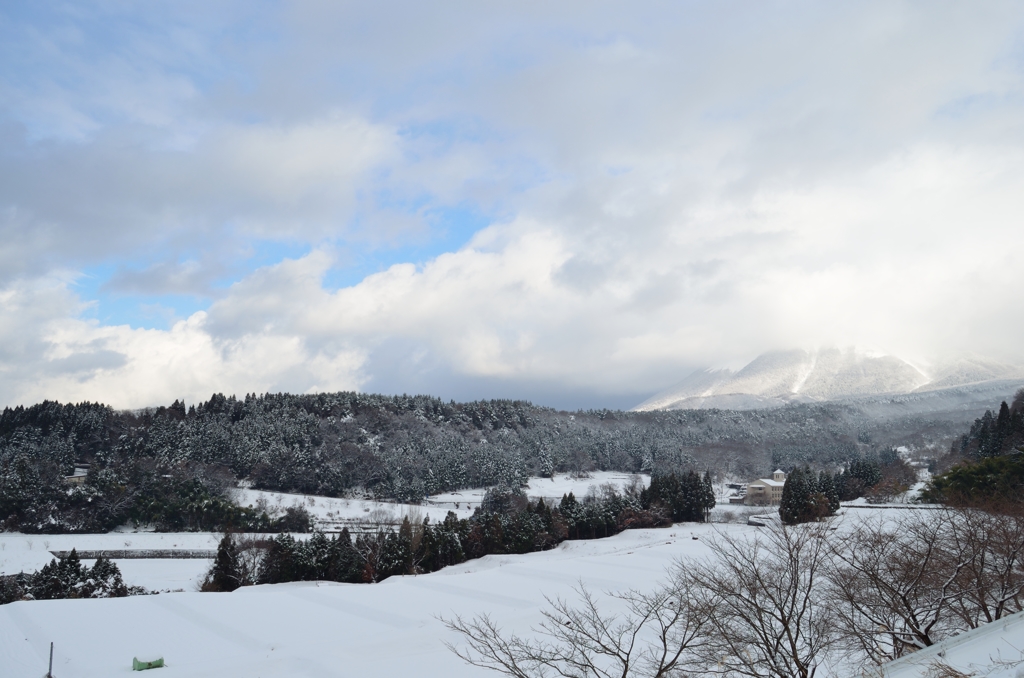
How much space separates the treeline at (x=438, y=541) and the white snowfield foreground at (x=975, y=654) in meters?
28.7

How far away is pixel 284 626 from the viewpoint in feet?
63.4

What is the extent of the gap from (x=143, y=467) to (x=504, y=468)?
41.2 m

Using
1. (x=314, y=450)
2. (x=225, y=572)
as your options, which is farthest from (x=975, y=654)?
(x=314, y=450)

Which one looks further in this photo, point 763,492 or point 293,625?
point 763,492

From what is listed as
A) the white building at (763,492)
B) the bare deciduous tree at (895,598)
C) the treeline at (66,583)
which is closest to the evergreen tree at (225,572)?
the treeline at (66,583)

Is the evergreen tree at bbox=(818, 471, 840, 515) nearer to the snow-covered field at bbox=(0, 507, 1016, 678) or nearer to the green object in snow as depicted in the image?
the snow-covered field at bbox=(0, 507, 1016, 678)

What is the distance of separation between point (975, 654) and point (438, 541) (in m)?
32.4

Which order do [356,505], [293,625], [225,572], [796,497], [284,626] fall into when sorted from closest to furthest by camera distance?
1. [284,626]
2. [293,625]
3. [225,572]
4. [796,497]
5. [356,505]

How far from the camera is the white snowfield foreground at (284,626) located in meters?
15.6

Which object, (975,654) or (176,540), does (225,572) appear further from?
(975,654)

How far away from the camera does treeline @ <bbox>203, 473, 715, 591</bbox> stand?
30.3m

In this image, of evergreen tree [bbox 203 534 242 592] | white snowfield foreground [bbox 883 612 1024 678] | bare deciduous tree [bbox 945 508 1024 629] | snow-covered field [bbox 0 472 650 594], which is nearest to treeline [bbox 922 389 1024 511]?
bare deciduous tree [bbox 945 508 1024 629]

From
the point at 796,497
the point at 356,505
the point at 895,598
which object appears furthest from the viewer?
the point at 356,505

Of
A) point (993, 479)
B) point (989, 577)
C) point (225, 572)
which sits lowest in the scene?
point (225, 572)
